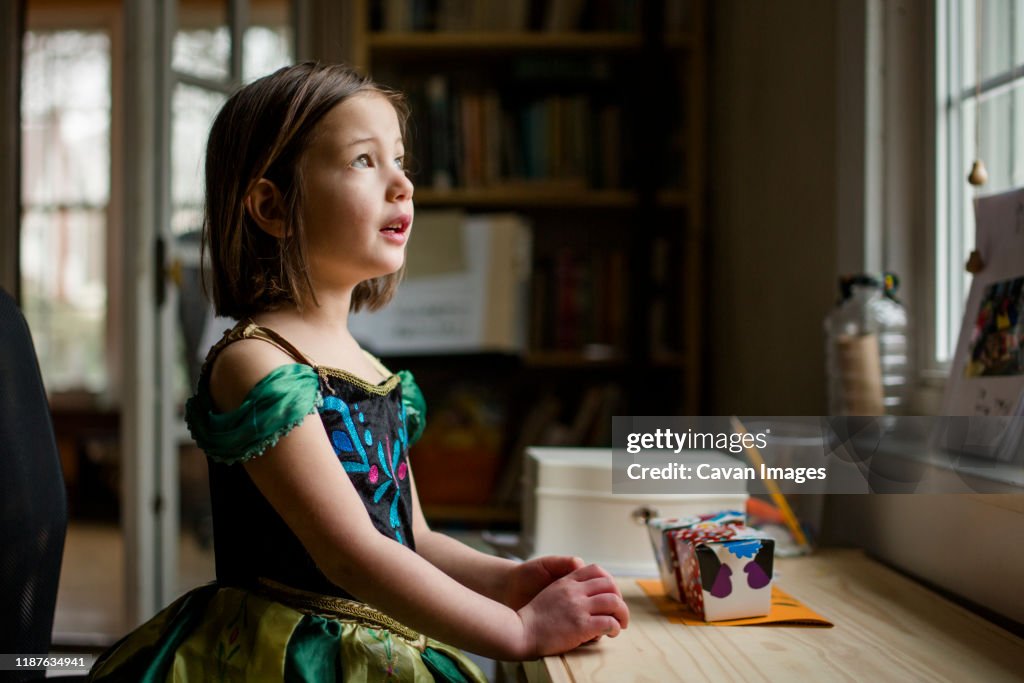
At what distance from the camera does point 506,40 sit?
2396 millimetres

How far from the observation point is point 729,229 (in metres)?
2.24

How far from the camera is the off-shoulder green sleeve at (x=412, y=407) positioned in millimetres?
1012

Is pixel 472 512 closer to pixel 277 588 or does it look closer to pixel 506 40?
pixel 506 40

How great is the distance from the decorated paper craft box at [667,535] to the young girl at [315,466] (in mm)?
117

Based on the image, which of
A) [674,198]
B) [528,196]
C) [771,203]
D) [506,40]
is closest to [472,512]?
[528,196]

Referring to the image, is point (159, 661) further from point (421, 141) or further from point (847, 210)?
point (421, 141)

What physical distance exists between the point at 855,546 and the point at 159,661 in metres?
0.87

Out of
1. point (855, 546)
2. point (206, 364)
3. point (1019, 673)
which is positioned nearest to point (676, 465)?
point (855, 546)

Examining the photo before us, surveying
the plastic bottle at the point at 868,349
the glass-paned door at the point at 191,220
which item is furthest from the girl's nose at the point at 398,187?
the glass-paned door at the point at 191,220

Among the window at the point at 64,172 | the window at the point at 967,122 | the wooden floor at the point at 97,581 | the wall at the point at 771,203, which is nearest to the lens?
the window at the point at 967,122

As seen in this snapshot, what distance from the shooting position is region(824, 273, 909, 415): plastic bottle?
47.6 inches

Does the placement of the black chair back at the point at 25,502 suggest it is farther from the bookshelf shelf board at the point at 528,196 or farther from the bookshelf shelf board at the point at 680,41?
the bookshelf shelf board at the point at 680,41
